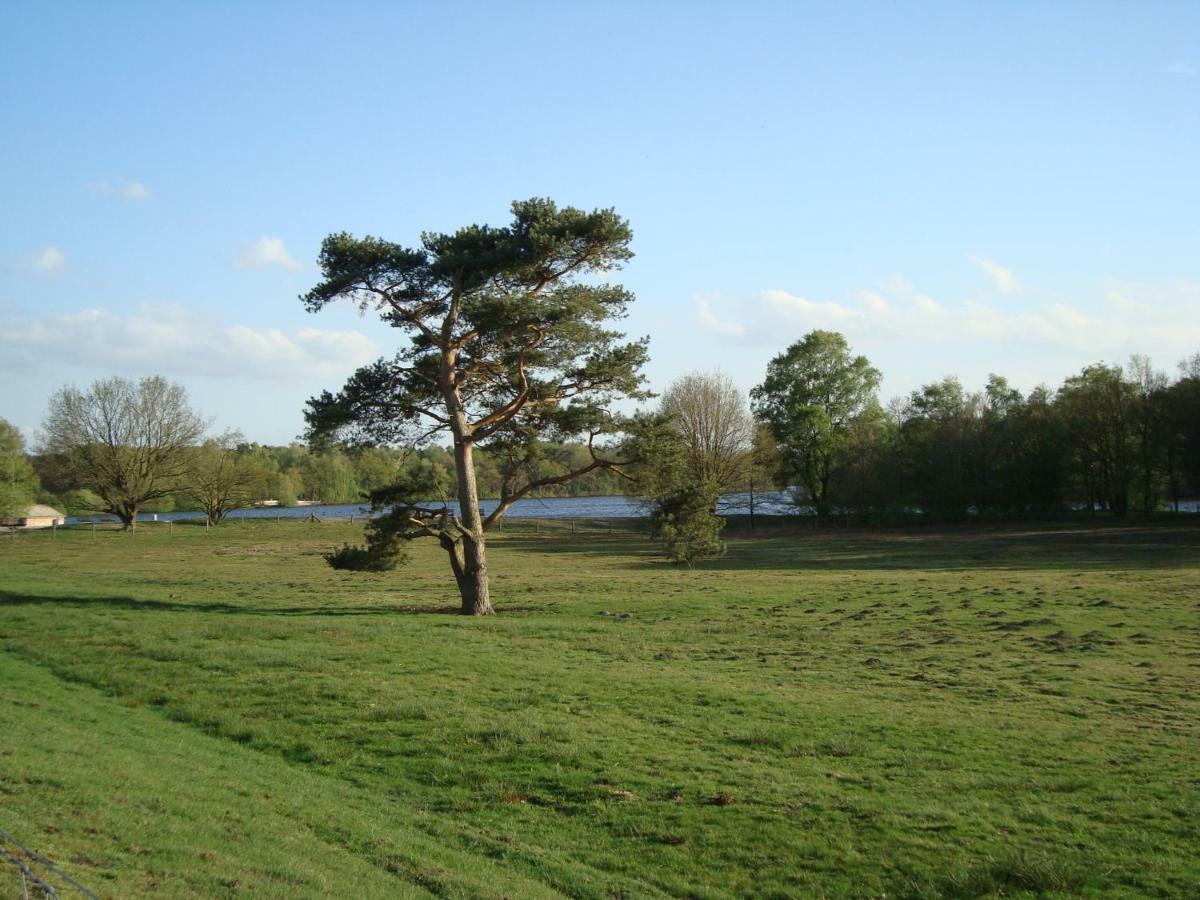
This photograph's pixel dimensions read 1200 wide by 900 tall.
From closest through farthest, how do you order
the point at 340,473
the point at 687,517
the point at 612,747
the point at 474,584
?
the point at 612,747 → the point at 474,584 → the point at 687,517 → the point at 340,473

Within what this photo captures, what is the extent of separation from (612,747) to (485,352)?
17268 millimetres

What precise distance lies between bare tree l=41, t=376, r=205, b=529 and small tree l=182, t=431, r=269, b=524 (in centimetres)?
208

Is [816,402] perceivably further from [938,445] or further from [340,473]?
[340,473]

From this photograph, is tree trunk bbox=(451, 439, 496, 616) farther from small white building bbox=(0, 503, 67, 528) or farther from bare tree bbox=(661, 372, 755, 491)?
small white building bbox=(0, 503, 67, 528)

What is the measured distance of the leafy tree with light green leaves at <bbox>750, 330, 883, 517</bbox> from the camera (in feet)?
259

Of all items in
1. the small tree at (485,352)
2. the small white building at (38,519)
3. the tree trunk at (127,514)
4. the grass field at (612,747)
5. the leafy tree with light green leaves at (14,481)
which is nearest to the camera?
the grass field at (612,747)

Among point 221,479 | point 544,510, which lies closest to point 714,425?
point 221,479

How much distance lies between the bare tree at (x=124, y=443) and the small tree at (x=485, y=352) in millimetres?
56512

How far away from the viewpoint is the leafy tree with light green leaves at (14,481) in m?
68.8

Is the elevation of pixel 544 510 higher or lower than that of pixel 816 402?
lower

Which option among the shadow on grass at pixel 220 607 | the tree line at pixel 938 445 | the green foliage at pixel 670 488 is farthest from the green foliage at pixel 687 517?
the tree line at pixel 938 445

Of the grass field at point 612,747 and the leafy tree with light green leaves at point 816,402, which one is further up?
the leafy tree with light green leaves at point 816,402

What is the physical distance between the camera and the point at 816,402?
80.1m

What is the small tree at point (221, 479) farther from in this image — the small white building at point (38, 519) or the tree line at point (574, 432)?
the small white building at point (38, 519)
